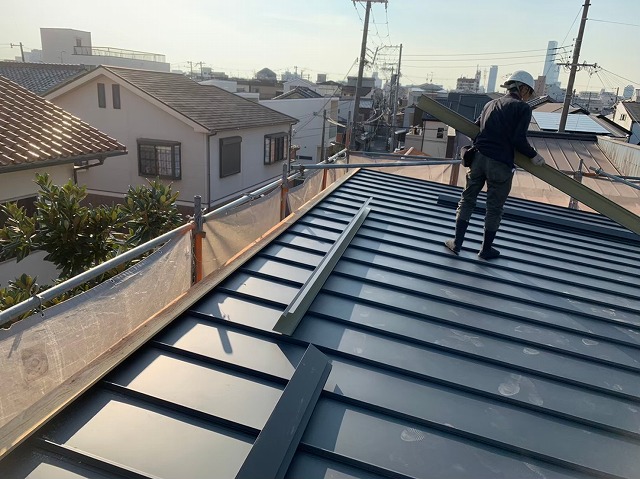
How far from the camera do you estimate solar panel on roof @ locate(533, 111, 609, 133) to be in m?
22.6

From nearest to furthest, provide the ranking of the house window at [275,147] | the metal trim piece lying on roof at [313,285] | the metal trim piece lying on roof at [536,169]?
the metal trim piece lying on roof at [313,285]
the metal trim piece lying on roof at [536,169]
the house window at [275,147]

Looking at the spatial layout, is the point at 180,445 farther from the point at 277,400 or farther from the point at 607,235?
the point at 607,235

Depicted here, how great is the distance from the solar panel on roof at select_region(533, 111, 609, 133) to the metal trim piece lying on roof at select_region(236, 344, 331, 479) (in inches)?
922

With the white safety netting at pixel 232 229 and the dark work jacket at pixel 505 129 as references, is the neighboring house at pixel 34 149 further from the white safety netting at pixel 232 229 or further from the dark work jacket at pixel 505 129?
the dark work jacket at pixel 505 129

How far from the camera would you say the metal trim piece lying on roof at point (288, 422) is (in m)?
1.70

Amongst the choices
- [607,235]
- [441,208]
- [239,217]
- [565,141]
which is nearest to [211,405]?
[239,217]

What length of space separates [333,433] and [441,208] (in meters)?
4.95

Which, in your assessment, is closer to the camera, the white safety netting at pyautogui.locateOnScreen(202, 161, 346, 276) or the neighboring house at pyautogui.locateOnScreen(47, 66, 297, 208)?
the white safety netting at pyautogui.locateOnScreen(202, 161, 346, 276)

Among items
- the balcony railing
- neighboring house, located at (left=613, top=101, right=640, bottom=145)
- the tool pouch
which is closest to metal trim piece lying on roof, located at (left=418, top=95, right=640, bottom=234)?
the tool pouch

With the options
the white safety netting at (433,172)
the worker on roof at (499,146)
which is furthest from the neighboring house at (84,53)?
the worker on roof at (499,146)

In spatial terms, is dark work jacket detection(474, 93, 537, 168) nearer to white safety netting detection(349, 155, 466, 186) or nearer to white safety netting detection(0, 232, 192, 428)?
white safety netting detection(0, 232, 192, 428)

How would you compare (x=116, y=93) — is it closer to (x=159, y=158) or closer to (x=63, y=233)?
(x=159, y=158)

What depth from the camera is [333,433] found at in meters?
2.05

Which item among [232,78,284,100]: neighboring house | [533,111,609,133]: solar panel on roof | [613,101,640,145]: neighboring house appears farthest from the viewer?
[232,78,284,100]: neighboring house
